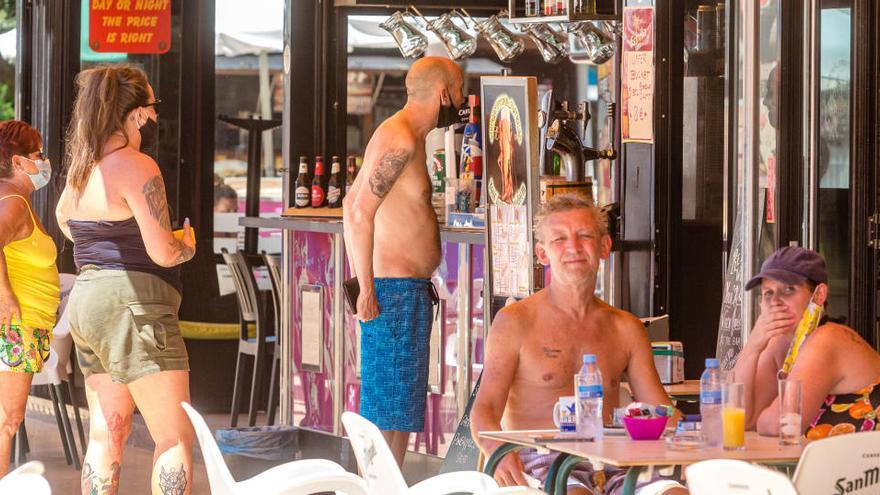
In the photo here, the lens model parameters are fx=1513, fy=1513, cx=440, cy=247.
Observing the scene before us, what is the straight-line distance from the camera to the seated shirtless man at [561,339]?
14.5ft

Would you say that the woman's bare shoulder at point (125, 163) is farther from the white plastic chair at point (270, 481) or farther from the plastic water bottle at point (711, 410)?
the plastic water bottle at point (711, 410)

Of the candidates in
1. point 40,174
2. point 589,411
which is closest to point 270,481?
point 589,411

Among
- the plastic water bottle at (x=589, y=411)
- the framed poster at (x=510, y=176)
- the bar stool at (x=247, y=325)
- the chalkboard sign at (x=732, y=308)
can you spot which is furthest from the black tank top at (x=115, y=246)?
the bar stool at (x=247, y=325)

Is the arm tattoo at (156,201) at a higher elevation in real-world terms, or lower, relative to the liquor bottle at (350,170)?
lower

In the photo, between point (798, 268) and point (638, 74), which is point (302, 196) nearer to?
point (638, 74)

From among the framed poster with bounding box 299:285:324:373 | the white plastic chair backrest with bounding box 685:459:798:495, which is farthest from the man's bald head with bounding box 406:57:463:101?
the white plastic chair backrest with bounding box 685:459:798:495

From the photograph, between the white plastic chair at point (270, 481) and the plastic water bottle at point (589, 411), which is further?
the plastic water bottle at point (589, 411)

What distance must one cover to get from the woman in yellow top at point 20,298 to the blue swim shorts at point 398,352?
1.32 m

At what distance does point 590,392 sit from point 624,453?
1.08 feet

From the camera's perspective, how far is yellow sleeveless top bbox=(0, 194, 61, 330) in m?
6.04

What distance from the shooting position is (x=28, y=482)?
2.95 metres

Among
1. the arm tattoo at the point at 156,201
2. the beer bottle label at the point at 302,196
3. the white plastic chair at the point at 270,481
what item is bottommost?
the white plastic chair at the point at 270,481

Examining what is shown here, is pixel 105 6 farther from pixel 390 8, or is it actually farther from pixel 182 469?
pixel 182 469

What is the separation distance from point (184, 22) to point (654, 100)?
4381 millimetres
